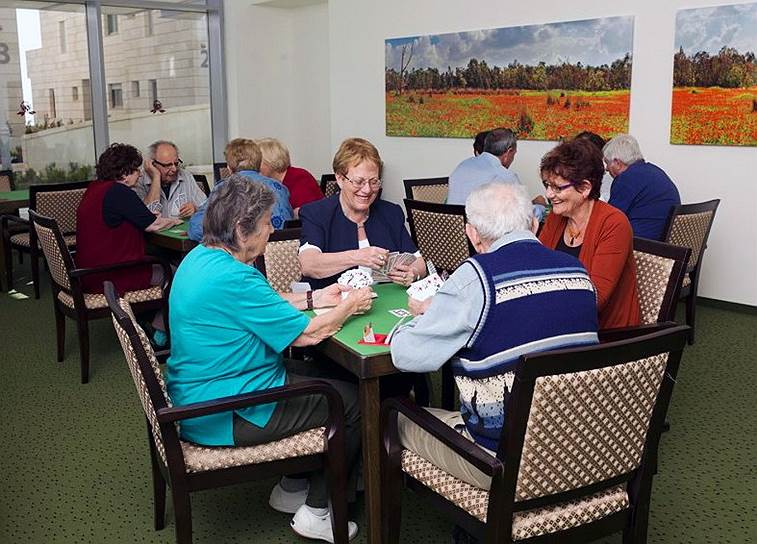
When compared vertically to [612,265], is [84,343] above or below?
below

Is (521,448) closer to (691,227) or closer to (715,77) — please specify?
(691,227)

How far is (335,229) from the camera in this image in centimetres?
332

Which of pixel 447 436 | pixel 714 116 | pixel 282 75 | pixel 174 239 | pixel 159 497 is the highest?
pixel 282 75

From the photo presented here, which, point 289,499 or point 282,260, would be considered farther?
point 282,260

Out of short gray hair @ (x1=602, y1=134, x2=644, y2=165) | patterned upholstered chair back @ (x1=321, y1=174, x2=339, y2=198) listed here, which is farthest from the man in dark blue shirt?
patterned upholstered chair back @ (x1=321, y1=174, x2=339, y2=198)

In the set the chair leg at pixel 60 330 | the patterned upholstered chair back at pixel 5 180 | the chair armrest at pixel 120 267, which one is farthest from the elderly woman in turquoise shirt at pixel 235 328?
the patterned upholstered chair back at pixel 5 180

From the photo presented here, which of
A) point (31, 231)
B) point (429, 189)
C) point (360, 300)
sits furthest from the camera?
point (429, 189)

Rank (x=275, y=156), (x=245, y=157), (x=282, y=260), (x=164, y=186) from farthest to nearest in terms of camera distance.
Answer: (x=164, y=186) < (x=275, y=156) < (x=245, y=157) < (x=282, y=260)

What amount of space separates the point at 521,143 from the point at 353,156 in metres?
3.76

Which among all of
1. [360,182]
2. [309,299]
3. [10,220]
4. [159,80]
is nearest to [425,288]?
[309,299]

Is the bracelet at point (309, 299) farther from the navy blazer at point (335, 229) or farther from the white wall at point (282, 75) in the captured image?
the white wall at point (282, 75)

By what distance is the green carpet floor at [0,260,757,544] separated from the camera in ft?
9.04

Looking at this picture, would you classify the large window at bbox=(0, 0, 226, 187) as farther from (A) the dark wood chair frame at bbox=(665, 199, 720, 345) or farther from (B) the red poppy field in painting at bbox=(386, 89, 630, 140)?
(A) the dark wood chair frame at bbox=(665, 199, 720, 345)

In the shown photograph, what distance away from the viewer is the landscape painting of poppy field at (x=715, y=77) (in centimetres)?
526
